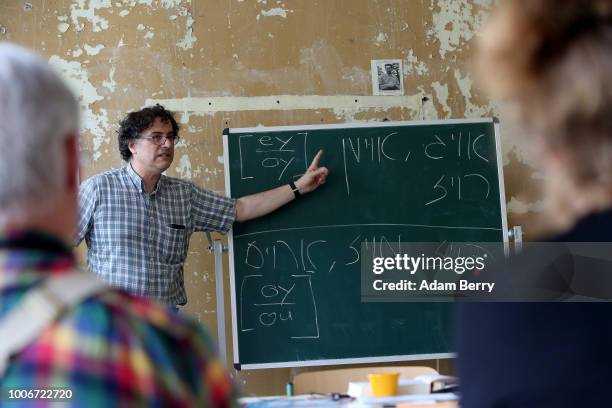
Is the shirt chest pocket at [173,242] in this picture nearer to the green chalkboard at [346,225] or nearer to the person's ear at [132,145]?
the green chalkboard at [346,225]

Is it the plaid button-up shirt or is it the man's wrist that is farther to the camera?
the man's wrist

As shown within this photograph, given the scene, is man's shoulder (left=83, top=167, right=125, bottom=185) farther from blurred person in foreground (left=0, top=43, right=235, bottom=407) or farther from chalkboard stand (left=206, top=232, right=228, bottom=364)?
blurred person in foreground (left=0, top=43, right=235, bottom=407)

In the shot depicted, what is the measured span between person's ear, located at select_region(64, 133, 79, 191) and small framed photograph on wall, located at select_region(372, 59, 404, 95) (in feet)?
12.1

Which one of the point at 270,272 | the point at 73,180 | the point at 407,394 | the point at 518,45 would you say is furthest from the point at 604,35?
the point at 270,272

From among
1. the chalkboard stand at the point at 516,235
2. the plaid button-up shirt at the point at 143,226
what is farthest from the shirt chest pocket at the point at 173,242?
the chalkboard stand at the point at 516,235

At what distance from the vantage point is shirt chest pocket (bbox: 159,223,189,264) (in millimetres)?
3984

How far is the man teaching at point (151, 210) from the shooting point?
3.88 m

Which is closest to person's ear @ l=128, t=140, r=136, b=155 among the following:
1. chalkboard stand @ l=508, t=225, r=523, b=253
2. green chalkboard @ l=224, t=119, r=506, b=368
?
green chalkboard @ l=224, t=119, r=506, b=368

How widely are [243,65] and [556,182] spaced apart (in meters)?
3.68

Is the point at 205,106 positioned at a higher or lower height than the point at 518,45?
higher

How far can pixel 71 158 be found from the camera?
904 millimetres

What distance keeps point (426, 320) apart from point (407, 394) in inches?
67.8

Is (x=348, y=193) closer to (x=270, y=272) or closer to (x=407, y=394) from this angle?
(x=270, y=272)

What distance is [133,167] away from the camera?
4020 millimetres
